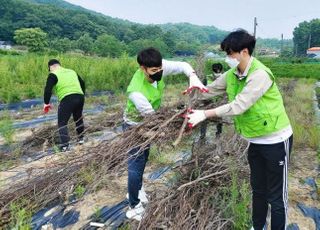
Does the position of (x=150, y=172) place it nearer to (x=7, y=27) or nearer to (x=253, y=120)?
(x=253, y=120)

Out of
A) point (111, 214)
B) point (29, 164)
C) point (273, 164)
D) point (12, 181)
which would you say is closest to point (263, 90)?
point (273, 164)

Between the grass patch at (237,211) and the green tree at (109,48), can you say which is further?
the green tree at (109,48)

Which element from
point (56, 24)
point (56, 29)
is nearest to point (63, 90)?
point (56, 29)

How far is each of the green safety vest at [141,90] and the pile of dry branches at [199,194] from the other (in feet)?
2.22

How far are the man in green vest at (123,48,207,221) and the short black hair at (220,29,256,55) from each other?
51 centimetres

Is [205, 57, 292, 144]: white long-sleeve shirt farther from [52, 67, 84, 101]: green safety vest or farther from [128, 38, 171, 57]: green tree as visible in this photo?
[128, 38, 171, 57]: green tree

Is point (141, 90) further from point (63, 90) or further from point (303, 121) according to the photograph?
point (303, 121)

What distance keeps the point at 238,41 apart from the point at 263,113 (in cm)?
47

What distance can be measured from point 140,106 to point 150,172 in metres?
1.77

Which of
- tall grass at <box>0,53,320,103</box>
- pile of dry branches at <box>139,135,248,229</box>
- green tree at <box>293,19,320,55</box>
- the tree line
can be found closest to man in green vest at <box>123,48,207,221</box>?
pile of dry branches at <box>139,135,248,229</box>

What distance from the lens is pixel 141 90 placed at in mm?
2537

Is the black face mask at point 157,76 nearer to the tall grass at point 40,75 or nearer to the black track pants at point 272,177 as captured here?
the black track pants at point 272,177

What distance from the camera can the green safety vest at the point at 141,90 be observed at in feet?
8.34

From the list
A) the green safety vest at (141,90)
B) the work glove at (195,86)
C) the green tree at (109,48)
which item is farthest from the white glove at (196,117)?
the green tree at (109,48)
